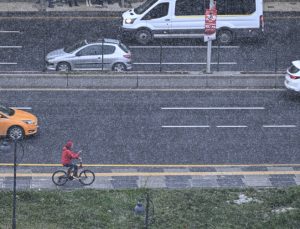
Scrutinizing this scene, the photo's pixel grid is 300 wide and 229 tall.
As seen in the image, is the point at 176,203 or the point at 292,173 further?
the point at 292,173

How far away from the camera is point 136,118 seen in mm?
29094

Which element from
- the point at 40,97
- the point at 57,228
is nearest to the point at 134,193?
the point at 57,228

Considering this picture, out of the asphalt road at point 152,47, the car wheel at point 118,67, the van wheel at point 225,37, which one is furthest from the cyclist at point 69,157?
the van wheel at point 225,37

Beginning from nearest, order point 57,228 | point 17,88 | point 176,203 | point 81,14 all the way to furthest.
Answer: point 57,228 < point 176,203 < point 17,88 < point 81,14

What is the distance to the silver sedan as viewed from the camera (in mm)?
33781

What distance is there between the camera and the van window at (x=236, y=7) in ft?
129

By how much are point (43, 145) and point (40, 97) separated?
4.54 metres

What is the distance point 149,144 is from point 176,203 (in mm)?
4532

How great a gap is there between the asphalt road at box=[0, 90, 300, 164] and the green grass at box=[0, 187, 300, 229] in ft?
8.41

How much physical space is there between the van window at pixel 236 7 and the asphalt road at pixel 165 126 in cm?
782

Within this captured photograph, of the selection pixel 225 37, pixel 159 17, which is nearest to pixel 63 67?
pixel 159 17

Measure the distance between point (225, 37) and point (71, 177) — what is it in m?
16.7

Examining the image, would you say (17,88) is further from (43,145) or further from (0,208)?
(0,208)

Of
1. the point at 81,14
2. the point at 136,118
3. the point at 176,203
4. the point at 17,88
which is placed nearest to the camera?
the point at 176,203
